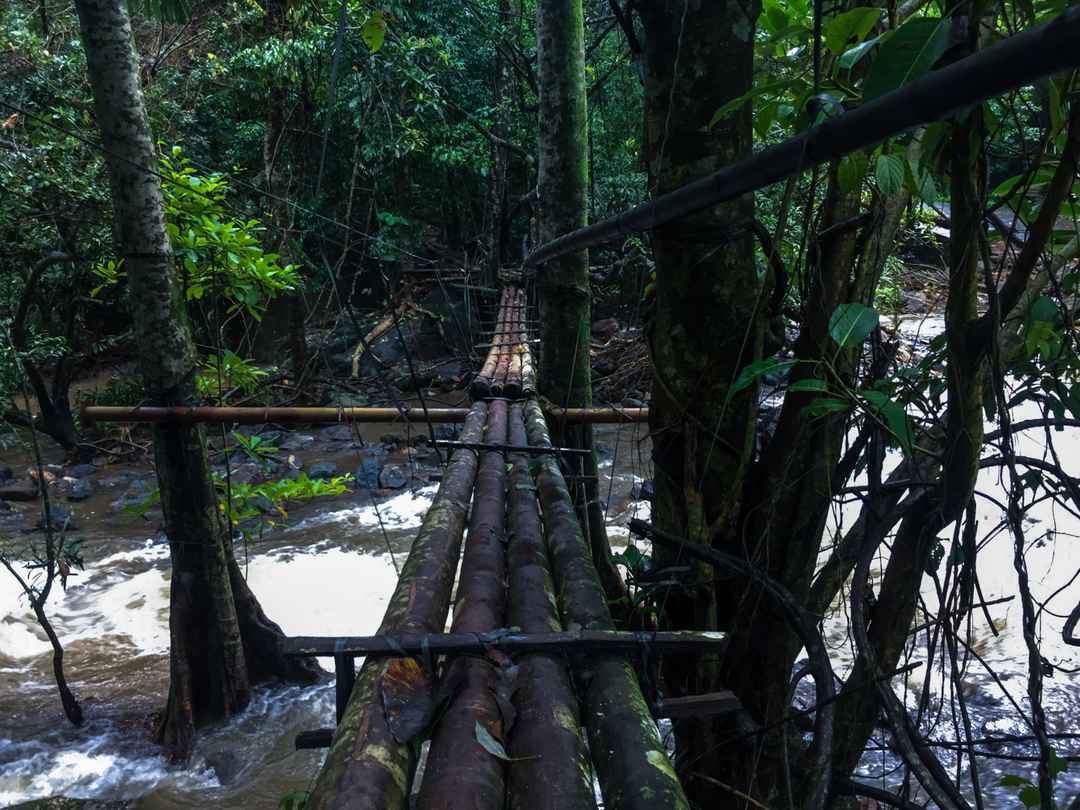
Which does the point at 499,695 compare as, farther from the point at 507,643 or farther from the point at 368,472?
the point at 368,472

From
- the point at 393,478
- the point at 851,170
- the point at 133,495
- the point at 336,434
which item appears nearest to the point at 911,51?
the point at 851,170

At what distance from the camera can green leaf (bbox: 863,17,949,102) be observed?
76 centimetres

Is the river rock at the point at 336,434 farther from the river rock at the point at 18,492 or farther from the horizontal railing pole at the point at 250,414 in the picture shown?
the horizontal railing pole at the point at 250,414

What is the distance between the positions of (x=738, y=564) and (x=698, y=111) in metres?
0.83

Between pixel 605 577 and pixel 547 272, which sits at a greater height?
pixel 547 272

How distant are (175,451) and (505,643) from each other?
2.84 m

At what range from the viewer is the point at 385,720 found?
91 centimetres

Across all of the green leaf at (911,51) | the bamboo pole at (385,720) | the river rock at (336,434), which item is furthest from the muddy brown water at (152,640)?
the green leaf at (911,51)

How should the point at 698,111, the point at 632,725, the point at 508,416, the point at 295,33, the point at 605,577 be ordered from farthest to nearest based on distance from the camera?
the point at 295,33
the point at 508,416
the point at 605,577
the point at 698,111
the point at 632,725

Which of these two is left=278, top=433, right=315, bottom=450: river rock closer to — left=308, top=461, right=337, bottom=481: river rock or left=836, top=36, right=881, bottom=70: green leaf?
left=308, top=461, right=337, bottom=481: river rock

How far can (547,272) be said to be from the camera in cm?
330

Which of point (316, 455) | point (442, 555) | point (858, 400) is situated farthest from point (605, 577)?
point (316, 455)

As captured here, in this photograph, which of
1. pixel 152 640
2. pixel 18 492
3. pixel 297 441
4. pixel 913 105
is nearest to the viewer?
pixel 913 105

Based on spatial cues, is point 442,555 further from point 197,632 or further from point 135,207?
point 197,632
